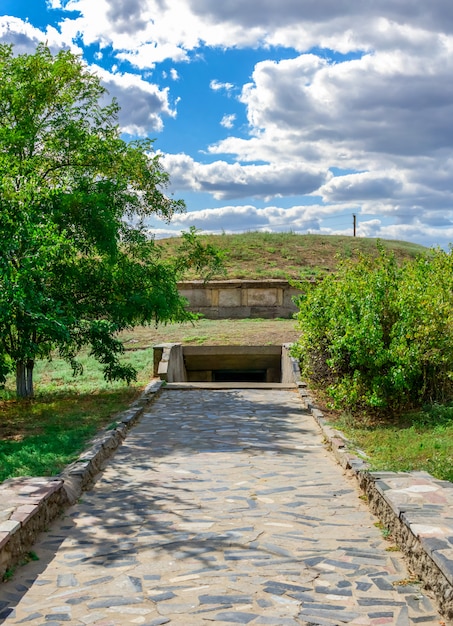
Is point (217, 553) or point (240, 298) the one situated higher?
point (240, 298)

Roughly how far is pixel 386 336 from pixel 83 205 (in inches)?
222

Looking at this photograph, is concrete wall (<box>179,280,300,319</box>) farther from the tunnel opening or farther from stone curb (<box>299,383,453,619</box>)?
stone curb (<box>299,383,453,619</box>)

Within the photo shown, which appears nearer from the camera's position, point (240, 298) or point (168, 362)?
point (168, 362)

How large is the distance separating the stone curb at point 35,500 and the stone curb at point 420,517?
8.99 feet

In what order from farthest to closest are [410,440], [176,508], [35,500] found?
[410,440]
[176,508]
[35,500]

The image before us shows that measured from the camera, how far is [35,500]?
5523 mm

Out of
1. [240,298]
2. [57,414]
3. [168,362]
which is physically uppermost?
[240,298]

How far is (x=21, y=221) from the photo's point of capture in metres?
9.98

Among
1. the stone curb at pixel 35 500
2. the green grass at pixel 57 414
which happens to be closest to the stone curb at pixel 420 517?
the stone curb at pixel 35 500

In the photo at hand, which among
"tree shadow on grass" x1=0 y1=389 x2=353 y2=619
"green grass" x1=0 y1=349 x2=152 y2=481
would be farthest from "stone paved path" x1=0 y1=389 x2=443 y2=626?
"green grass" x1=0 y1=349 x2=152 y2=481

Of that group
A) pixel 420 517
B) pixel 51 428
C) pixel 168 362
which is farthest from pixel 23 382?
pixel 420 517

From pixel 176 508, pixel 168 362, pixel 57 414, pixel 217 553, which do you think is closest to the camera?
pixel 217 553

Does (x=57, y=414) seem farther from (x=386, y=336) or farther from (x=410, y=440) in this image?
(x=410, y=440)

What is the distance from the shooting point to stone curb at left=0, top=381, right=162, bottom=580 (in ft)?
15.8
